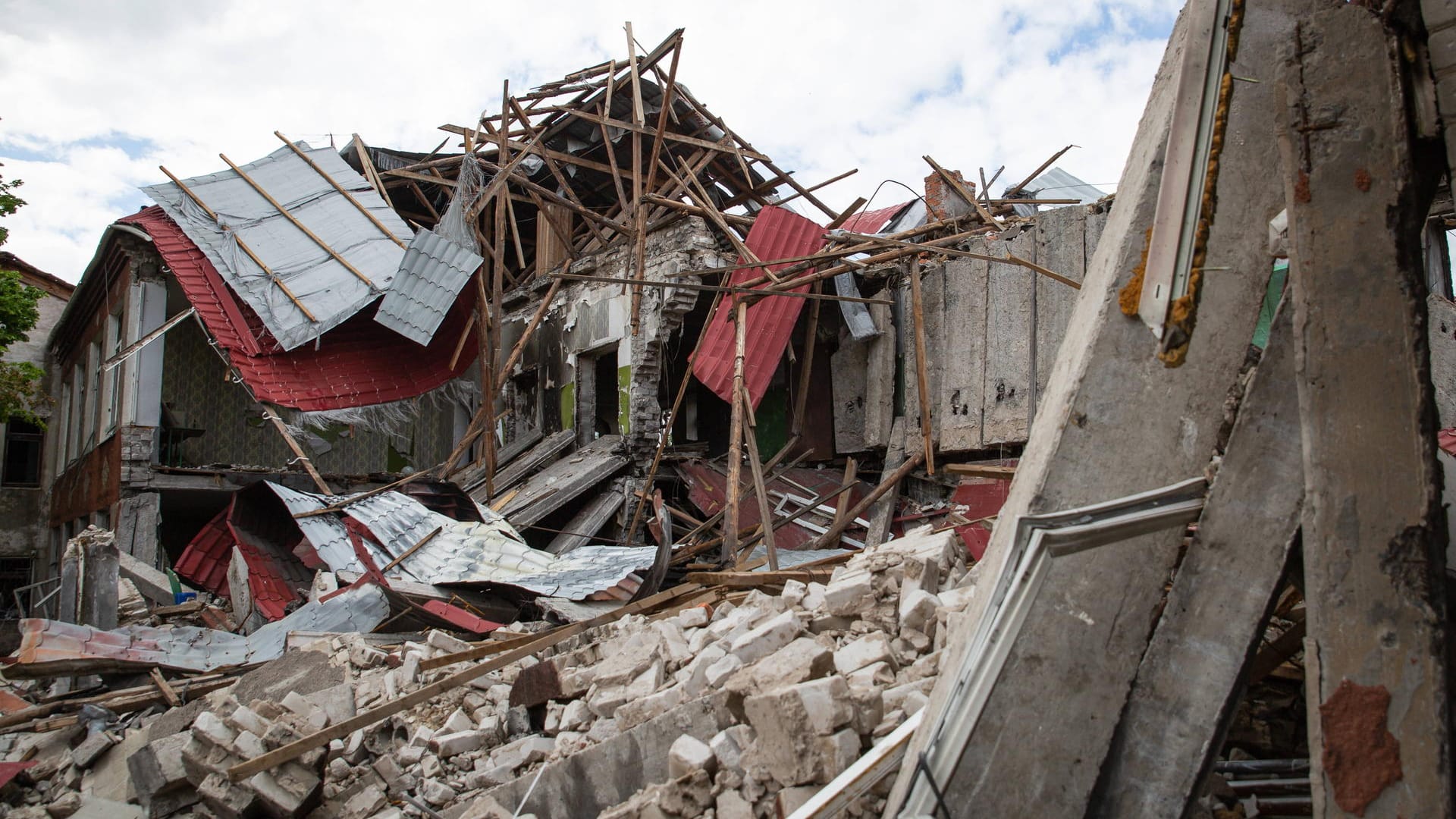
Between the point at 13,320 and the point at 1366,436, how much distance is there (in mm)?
16155

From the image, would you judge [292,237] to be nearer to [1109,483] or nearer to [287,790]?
[287,790]

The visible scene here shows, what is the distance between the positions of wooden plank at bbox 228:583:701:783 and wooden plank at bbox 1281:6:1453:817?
3.73 meters

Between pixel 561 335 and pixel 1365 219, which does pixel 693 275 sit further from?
pixel 1365 219

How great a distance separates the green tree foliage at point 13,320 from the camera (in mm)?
13055

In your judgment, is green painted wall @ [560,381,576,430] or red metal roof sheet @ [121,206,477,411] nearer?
red metal roof sheet @ [121,206,477,411]

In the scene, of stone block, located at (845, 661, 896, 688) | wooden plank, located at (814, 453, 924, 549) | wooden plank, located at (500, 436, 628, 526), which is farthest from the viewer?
wooden plank, located at (500, 436, 628, 526)

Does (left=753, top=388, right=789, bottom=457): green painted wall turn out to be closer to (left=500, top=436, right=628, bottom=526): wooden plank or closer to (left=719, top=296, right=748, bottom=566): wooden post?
(left=500, top=436, right=628, bottom=526): wooden plank

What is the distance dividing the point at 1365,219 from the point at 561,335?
40.5 feet

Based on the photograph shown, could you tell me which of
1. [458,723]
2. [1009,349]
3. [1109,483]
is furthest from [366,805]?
[1009,349]

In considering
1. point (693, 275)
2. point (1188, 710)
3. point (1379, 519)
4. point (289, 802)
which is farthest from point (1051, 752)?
point (693, 275)

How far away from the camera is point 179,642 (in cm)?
705

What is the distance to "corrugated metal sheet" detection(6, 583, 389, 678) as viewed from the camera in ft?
20.1

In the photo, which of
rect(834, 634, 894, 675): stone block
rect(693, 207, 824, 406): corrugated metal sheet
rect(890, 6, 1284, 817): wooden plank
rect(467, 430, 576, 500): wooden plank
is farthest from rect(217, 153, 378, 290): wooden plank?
rect(890, 6, 1284, 817): wooden plank

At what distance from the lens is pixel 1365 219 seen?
2.20 metres
